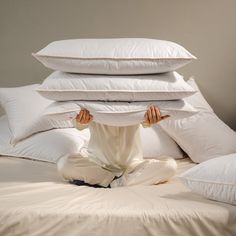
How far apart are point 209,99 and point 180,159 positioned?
0.56m

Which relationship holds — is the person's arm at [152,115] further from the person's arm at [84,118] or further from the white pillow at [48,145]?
the white pillow at [48,145]

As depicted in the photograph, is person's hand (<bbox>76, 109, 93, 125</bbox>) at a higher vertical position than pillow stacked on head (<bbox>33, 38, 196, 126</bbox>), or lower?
lower

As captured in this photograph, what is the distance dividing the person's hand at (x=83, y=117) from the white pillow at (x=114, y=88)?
56 millimetres

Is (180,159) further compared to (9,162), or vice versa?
(180,159)

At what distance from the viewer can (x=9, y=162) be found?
230cm

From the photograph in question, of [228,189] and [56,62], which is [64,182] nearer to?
[56,62]

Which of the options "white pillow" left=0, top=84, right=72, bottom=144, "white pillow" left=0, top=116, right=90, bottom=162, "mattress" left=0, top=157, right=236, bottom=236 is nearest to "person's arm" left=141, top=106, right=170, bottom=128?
"mattress" left=0, top=157, right=236, bottom=236

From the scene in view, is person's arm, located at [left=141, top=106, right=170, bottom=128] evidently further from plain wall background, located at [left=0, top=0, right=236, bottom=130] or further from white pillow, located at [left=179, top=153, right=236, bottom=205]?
plain wall background, located at [left=0, top=0, right=236, bottom=130]

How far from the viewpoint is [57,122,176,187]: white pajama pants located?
1.95 metres

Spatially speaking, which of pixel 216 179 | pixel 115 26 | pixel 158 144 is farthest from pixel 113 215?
pixel 115 26

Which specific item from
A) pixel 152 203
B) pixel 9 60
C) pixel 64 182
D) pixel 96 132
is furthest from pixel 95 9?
pixel 152 203

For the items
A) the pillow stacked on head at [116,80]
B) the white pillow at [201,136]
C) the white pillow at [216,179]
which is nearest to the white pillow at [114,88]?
the pillow stacked on head at [116,80]

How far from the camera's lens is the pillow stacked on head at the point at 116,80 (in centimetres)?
191

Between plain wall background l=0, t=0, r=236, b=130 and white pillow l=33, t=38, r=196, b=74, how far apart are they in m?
0.92
